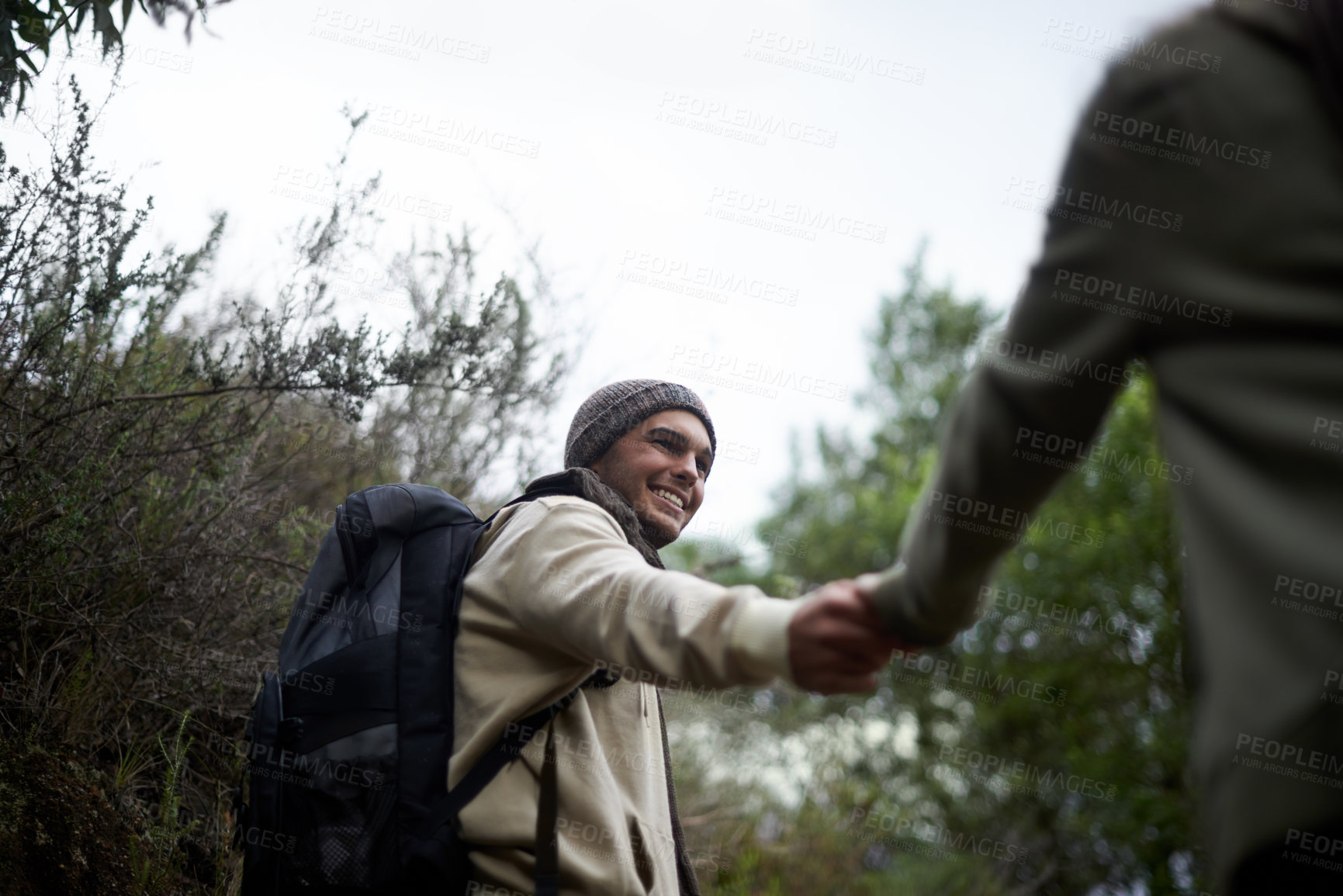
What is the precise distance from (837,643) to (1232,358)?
88cm

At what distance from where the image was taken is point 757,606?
1923 millimetres

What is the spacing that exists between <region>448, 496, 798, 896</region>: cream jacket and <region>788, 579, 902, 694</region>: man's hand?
36mm

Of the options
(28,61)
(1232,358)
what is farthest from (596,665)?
(28,61)

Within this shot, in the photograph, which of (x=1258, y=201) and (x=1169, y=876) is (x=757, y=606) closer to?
(x=1258, y=201)

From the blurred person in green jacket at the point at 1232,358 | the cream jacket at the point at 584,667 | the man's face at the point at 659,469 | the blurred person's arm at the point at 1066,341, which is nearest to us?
the blurred person in green jacket at the point at 1232,358

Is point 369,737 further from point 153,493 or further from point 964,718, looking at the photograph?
point 964,718

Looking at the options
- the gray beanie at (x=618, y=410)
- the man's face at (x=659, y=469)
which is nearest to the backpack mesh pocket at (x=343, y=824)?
the man's face at (x=659, y=469)

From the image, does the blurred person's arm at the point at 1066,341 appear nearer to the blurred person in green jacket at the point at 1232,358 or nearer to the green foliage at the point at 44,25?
the blurred person in green jacket at the point at 1232,358

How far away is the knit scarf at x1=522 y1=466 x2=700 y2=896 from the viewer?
2.74m

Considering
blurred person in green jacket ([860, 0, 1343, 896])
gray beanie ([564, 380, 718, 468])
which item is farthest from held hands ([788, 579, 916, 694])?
gray beanie ([564, 380, 718, 468])

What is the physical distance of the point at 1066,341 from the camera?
137 cm

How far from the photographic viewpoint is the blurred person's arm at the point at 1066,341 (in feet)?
4.19

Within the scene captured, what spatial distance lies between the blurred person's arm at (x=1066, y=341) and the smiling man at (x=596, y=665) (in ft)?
1.13

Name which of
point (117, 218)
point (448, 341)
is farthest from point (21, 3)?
point (448, 341)
